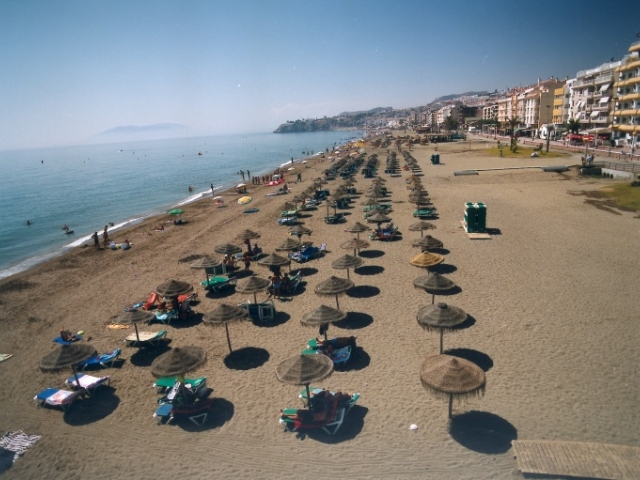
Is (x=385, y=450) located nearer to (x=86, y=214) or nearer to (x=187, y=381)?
(x=187, y=381)

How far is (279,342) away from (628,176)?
36.4 m

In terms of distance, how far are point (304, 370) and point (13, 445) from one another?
7204 millimetres

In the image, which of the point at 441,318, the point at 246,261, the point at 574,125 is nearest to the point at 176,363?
the point at 441,318

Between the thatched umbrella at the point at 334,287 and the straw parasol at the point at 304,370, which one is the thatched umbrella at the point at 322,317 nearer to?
the thatched umbrella at the point at 334,287

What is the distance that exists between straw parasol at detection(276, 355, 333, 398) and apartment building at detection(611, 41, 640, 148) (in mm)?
58252

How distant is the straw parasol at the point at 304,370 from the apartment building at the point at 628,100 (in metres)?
58.3

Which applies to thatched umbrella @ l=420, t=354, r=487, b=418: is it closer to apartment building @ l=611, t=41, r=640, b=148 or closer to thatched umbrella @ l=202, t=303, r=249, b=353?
thatched umbrella @ l=202, t=303, r=249, b=353

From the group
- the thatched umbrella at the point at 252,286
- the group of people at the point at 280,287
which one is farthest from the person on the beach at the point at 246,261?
the thatched umbrella at the point at 252,286

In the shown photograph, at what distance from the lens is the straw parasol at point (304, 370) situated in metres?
8.88

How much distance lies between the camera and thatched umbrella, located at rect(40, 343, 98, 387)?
10320mm

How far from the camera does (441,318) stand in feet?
34.5

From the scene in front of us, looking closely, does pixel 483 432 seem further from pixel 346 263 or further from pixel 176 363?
pixel 346 263

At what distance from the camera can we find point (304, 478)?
7.93m

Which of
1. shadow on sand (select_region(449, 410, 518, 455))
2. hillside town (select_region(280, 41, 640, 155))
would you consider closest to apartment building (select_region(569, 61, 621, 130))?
hillside town (select_region(280, 41, 640, 155))
